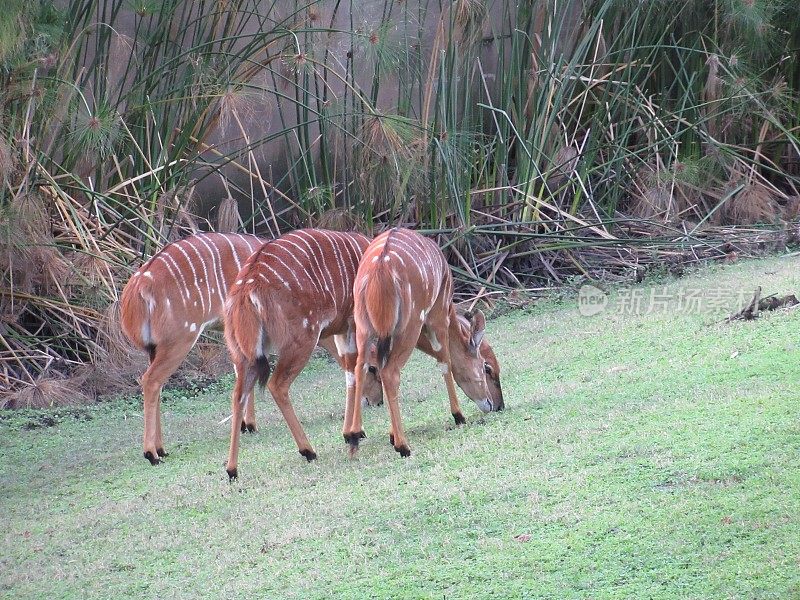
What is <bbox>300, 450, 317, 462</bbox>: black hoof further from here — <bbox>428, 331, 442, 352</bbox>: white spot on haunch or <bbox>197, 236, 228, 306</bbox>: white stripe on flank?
<bbox>197, 236, 228, 306</bbox>: white stripe on flank

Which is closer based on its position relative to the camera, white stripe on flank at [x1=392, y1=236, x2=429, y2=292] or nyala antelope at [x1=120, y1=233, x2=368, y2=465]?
white stripe on flank at [x1=392, y1=236, x2=429, y2=292]

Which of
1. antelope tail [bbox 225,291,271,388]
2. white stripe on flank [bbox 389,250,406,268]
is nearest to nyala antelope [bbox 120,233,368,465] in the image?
antelope tail [bbox 225,291,271,388]

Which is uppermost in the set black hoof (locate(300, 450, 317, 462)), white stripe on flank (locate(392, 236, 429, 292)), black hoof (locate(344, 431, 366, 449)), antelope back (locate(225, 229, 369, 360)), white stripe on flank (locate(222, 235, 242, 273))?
white stripe on flank (locate(392, 236, 429, 292))

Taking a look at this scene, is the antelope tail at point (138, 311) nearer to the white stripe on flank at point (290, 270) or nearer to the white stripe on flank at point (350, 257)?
the white stripe on flank at point (290, 270)

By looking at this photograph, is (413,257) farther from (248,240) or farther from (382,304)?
(248,240)

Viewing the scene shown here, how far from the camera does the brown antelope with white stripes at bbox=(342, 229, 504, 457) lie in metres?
4.34

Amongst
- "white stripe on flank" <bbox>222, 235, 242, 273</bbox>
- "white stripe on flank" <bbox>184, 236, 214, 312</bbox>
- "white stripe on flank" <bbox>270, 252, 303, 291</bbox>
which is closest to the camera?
"white stripe on flank" <bbox>270, 252, 303, 291</bbox>

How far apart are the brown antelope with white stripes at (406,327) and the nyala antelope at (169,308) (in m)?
0.92

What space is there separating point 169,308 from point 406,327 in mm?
1238

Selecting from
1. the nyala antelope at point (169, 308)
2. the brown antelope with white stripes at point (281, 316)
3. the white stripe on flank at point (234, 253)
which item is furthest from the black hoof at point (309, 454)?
the white stripe on flank at point (234, 253)

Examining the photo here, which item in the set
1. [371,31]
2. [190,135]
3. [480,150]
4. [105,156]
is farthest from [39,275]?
[480,150]

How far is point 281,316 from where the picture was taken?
14.6ft

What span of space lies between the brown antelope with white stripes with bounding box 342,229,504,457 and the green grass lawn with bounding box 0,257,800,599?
123 millimetres

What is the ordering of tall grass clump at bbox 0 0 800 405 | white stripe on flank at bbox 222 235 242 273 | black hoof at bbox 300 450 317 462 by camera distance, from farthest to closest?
tall grass clump at bbox 0 0 800 405, white stripe on flank at bbox 222 235 242 273, black hoof at bbox 300 450 317 462
